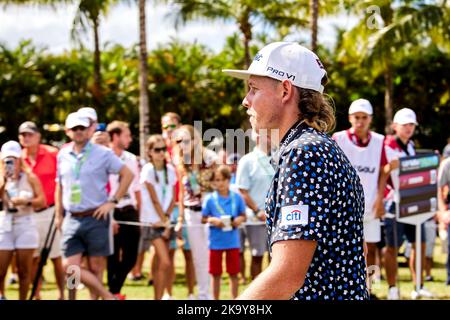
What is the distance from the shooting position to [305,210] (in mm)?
2781

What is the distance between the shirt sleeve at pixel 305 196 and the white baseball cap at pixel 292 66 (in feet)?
0.97

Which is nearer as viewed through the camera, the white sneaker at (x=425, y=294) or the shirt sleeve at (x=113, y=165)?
the shirt sleeve at (x=113, y=165)

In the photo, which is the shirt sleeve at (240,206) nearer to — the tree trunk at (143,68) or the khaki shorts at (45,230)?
the khaki shorts at (45,230)

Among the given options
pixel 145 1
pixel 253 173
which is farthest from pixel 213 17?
pixel 253 173

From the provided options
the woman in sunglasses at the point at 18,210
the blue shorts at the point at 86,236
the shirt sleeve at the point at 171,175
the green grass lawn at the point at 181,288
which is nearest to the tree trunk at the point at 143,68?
the green grass lawn at the point at 181,288

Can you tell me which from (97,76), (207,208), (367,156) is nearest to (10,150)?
(207,208)

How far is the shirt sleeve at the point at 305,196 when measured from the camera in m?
2.78

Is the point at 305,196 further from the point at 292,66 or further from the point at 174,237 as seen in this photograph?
the point at 174,237

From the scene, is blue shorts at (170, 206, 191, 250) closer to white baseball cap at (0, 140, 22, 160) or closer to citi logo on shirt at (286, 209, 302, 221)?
white baseball cap at (0, 140, 22, 160)

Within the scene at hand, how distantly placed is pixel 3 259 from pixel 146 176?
5.73ft

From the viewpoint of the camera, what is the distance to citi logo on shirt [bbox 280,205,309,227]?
2777 mm

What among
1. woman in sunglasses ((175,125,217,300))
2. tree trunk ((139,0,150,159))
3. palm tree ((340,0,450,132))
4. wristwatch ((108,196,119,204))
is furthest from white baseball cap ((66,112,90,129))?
palm tree ((340,0,450,132))

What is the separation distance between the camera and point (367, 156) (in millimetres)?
9312

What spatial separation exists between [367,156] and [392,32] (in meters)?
15.3
